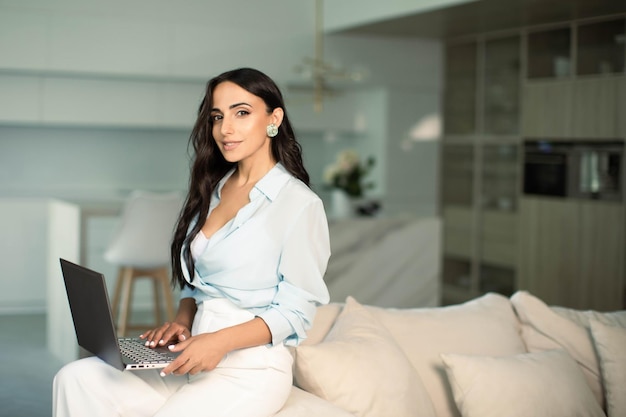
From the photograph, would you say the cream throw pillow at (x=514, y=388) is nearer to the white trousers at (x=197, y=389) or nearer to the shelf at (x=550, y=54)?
the white trousers at (x=197, y=389)

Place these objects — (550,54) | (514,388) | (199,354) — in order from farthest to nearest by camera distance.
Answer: (550,54) → (514,388) → (199,354)

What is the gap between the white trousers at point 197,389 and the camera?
2.00 m

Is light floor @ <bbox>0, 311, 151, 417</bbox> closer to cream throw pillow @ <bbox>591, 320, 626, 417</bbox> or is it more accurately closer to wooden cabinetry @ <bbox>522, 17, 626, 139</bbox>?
cream throw pillow @ <bbox>591, 320, 626, 417</bbox>

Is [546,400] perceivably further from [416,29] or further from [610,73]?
[416,29]

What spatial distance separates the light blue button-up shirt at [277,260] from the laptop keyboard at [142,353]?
8.2 inches

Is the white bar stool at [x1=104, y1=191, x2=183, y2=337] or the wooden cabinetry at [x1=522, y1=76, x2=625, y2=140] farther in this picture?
the wooden cabinetry at [x1=522, y1=76, x2=625, y2=140]

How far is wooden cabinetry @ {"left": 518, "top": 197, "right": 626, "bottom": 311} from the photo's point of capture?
19.0 feet

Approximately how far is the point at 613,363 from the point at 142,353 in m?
1.53

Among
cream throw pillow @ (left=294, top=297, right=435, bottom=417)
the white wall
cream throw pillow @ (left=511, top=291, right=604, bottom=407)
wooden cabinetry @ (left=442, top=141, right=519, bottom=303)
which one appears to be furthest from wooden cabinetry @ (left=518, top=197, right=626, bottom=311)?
cream throw pillow @ (left=294, top=297, right=435, bottom=417)

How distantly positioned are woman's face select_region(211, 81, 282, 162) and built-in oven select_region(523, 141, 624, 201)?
165 inches

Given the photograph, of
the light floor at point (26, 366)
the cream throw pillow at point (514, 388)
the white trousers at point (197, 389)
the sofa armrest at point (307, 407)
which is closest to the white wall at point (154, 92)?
the light floor at point (26, 366)

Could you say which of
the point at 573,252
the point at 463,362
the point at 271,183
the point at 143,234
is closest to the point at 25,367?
the point at 143,234

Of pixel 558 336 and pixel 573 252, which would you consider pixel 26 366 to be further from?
pixel 573 252

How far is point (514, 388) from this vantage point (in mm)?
2525
